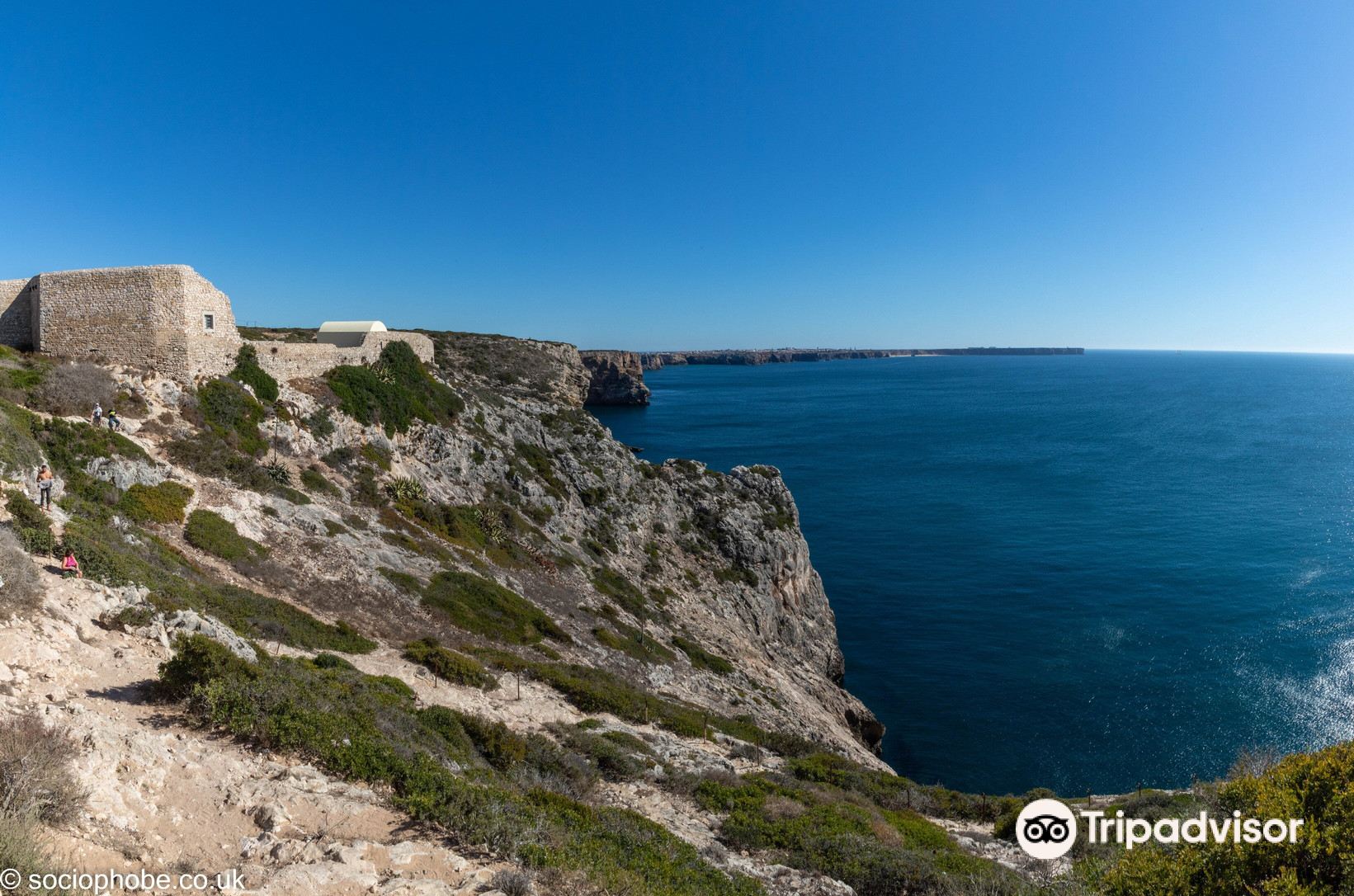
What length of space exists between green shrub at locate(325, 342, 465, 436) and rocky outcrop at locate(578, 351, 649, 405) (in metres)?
125

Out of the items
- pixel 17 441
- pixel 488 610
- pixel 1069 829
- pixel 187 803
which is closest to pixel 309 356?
pixel 17 441

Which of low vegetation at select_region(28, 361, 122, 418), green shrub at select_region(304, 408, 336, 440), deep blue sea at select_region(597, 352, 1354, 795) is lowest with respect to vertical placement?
deep blue sea at select_region(597, 352, 1354, 795)

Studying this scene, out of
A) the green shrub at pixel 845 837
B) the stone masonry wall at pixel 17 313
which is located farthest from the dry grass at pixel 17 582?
the stone masonry wall at pixel 17 313

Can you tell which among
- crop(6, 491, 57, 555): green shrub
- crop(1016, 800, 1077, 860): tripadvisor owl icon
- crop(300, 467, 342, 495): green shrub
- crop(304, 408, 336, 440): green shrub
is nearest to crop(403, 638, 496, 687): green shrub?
crop(6, 491, 57, 555): green shrub

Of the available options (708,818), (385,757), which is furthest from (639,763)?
(385,757)

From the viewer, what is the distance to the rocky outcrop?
567 feet

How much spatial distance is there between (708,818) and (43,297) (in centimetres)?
3160

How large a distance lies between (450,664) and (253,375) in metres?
19.5

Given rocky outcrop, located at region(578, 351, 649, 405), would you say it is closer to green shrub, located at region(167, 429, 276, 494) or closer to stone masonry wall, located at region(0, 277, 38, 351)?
stone masonry wall, located at region(0, 277, 38, 351)

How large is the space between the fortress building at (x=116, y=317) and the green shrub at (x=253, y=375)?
5.93 feet

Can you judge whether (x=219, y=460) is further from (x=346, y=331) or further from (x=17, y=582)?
(x=346, y=331)

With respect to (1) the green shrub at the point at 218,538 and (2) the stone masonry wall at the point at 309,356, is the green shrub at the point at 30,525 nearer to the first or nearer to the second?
(1) the green shrub at the point at 218,538

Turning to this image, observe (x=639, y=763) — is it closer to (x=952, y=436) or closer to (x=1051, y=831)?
(x=1051, y=831)

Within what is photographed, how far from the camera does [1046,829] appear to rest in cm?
1462
